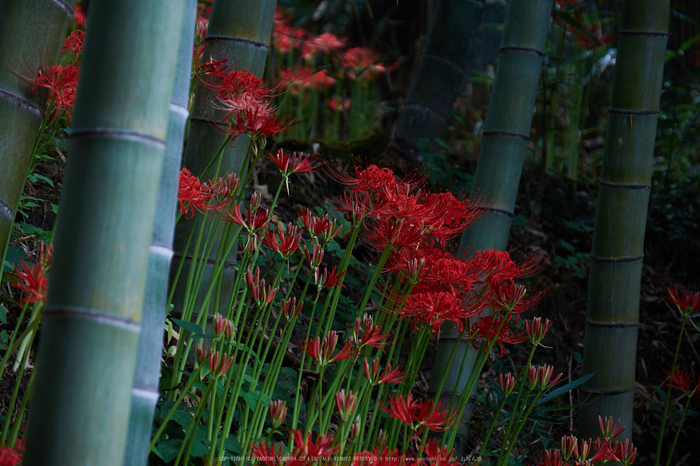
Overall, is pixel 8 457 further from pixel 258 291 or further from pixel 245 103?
pixel 245 103

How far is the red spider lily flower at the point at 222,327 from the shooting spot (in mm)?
983

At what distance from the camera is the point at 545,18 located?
1784 mm

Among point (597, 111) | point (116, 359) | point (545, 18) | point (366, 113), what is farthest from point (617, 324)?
point (597, 111)

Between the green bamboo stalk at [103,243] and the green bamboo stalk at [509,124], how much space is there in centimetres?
114

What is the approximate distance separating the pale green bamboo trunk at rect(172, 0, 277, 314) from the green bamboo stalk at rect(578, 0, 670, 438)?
1050 millimetres

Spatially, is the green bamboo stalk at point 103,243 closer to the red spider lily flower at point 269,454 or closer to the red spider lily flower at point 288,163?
the red spider lily flower at point 269,454

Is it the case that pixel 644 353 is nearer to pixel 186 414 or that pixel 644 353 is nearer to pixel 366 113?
pixel 366 113

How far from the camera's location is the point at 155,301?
0.89m

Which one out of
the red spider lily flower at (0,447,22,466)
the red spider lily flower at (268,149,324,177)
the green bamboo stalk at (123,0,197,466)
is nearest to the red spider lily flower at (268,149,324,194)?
the red spider lily flower at (268,149,324,177)

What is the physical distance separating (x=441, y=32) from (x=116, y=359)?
8.73 ft

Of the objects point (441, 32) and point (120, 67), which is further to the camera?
point (441, 32)

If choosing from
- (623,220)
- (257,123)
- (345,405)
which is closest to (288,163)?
(257,123)

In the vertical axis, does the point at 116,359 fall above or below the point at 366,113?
below

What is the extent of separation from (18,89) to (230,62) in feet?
1.60
